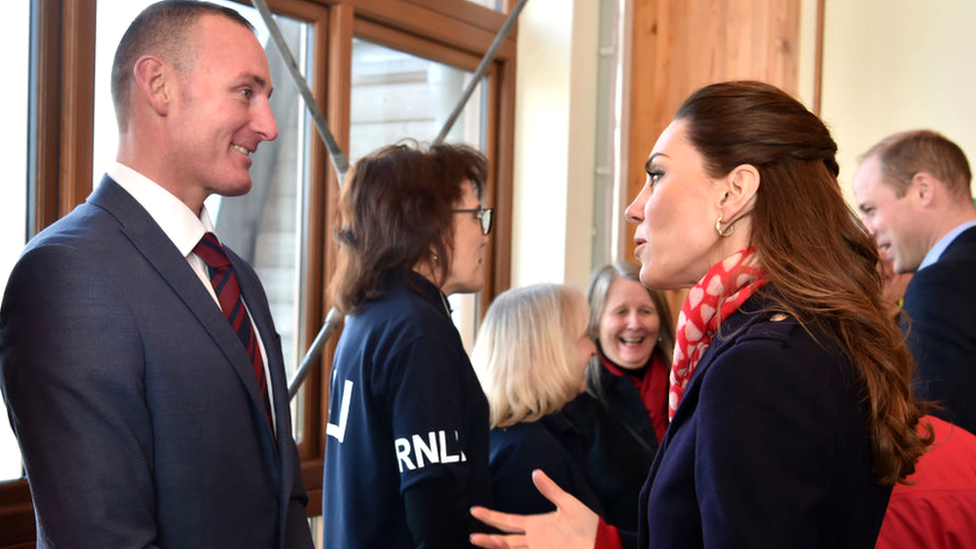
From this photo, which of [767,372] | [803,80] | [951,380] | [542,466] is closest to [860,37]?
[803,80]

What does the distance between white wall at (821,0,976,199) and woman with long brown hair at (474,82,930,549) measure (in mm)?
3824

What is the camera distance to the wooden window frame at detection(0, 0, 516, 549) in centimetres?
244

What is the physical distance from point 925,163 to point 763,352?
6.84ft

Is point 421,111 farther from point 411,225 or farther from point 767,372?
point 767,372

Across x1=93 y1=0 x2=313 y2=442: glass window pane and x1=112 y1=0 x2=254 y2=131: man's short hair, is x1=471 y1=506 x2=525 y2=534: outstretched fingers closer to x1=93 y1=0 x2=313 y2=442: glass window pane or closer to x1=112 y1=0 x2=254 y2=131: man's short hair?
x1=112 y1=0 x2=254 y2=131: man's short hair

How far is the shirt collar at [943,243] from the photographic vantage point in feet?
9.33

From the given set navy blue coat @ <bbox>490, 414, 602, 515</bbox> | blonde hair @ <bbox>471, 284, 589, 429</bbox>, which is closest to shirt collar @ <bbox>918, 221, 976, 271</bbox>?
blonde hair @ <bbox>471, 284, 589, 429</bbox>

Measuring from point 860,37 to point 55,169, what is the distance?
3.94 meters

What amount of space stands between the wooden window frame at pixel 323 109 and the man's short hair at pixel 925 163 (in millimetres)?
1577

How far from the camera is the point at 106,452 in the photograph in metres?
1.32

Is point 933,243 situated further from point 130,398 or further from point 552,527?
point 130,398

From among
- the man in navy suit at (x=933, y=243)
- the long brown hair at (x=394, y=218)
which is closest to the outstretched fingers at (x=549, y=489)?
the long brown hair at (x=394, y=218)

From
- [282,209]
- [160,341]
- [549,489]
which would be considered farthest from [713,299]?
[282,209]

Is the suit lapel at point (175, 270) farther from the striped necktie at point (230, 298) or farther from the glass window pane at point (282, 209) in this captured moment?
the glass window pane at point (282, 209)
